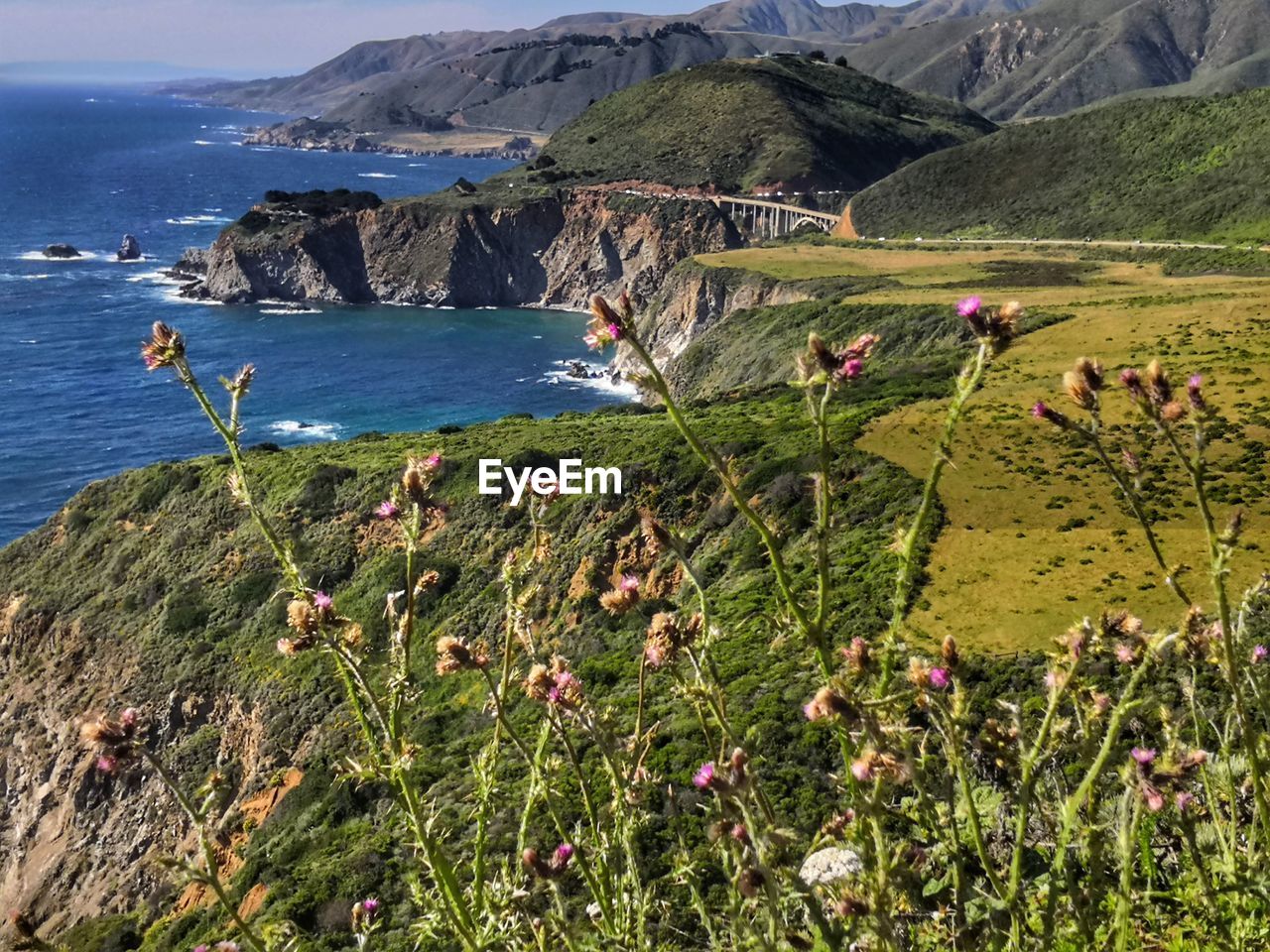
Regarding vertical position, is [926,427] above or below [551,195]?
below

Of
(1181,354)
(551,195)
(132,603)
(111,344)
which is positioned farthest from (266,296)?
(1181,354)

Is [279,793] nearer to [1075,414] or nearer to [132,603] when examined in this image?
[132,603]

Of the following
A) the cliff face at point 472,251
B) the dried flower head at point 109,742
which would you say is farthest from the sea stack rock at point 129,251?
the dried flower head at point 109,742

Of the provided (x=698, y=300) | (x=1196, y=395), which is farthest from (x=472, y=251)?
(x=1196, y=395)

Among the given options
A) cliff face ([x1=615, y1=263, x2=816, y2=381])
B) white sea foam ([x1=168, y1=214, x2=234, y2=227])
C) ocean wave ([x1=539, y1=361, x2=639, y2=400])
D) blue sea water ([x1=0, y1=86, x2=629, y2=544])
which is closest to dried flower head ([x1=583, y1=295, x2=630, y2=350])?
blue sea water ([x1=0, y1=86, x2=629, y2=544])

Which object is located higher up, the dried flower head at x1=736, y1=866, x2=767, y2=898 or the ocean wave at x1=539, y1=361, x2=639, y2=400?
the dried flower head at x1=736, y1=866, x2=767, y2=898

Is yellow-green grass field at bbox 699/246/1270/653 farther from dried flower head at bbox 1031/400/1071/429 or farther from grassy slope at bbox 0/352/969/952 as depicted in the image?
dried flower head at bbox 1031/400/1071/429
